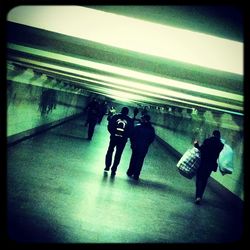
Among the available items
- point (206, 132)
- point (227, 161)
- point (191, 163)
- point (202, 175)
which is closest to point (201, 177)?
point (202, 175)

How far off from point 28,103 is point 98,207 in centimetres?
746

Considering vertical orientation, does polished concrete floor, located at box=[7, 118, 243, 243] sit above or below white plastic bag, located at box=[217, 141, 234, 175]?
below

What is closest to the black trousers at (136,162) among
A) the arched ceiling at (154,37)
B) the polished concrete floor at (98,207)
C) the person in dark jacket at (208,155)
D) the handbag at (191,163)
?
the polished concrete floor at (98,207)

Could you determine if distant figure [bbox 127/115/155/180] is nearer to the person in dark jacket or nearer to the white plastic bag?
the person in dark jacket

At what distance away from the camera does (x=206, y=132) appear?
48.9 ft

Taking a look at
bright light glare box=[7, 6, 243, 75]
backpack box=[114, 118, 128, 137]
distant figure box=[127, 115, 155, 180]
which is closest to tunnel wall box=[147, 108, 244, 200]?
distant figure box=[127, 115, 155, 180]

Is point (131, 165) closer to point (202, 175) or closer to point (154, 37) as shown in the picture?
point (202, 175)

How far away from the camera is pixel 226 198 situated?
10.6m

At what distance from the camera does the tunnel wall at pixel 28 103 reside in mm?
10531

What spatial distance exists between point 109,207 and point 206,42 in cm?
393

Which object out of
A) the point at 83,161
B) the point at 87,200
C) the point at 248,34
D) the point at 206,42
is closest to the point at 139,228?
the point at 87,200

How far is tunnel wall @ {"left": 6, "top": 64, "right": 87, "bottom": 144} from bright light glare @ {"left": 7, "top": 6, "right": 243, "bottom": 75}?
596 cm

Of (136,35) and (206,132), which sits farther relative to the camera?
(206,132)

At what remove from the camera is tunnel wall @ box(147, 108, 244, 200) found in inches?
414
